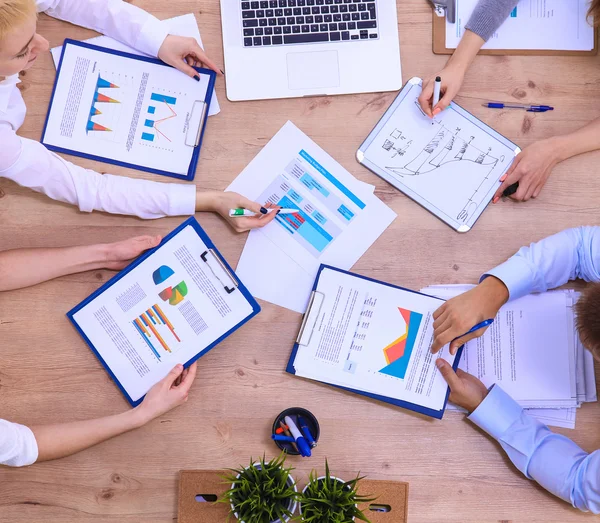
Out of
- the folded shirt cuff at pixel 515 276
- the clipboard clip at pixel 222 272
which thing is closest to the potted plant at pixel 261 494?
the clipboard clip at pixel 222 272

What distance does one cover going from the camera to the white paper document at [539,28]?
1.30 m

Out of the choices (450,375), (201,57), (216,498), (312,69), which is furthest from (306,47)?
(216,498)

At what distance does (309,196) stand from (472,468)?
2.21ft

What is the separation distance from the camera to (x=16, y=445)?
117 centimetres

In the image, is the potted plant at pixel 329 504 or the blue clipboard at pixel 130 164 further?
the blue clipboard at pixel 130 164

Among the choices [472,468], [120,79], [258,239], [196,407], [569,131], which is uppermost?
[120,79]

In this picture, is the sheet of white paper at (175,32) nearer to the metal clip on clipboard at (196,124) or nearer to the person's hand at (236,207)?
the metal clip on clipboard at (196,124)

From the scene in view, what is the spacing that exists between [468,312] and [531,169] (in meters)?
0.34

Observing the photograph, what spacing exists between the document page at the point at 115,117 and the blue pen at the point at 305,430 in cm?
58

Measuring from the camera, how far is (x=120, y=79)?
4.25ft

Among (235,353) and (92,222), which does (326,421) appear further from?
(92,222)

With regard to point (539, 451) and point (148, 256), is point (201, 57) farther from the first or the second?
point (539, 451)

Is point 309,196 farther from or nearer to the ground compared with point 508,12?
nearer to the ground

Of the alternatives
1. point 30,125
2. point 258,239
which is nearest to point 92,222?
point 30,125
